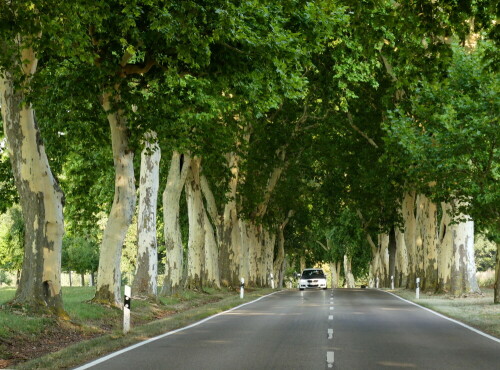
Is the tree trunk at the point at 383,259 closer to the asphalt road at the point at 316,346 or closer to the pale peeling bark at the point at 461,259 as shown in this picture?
the pale peeling bark at the point at 461,259

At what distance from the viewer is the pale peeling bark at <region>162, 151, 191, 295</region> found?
30047 mm

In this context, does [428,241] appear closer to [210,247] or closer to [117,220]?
[210,247]

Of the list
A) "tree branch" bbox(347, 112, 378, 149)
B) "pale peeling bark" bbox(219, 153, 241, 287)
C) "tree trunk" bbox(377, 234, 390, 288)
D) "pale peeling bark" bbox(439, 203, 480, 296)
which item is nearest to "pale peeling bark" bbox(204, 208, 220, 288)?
"pale peeling bark" bbox(219, 153, 241, 287)

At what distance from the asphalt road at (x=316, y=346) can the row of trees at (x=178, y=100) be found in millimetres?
3768

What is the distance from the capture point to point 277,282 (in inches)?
2862

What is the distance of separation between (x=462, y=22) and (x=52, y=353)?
8.75 metres

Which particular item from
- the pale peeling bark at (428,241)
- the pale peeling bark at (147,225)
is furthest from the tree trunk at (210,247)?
the pale peeling bark at (147,225)

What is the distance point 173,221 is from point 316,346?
1751cm

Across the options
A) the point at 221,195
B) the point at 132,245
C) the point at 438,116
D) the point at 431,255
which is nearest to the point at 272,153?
the point at 221,195

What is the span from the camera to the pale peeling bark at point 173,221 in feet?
98.6

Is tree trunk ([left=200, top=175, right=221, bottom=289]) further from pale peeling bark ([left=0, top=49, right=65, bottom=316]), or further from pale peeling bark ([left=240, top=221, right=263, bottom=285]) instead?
pale peeling bark ([left=0, top=49, right=65, bottom=316])

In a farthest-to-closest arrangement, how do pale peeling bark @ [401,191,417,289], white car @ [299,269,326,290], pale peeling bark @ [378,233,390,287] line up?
pale peeling bark @ [378,233,390,287]
white car @ [299,269,326,290]
pale peeling bark @ [401,191,417,289]

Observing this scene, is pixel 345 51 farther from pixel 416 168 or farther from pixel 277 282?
pixel 277 282

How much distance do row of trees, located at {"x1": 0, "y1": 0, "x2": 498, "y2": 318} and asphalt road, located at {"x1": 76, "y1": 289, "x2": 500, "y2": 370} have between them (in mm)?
3768
